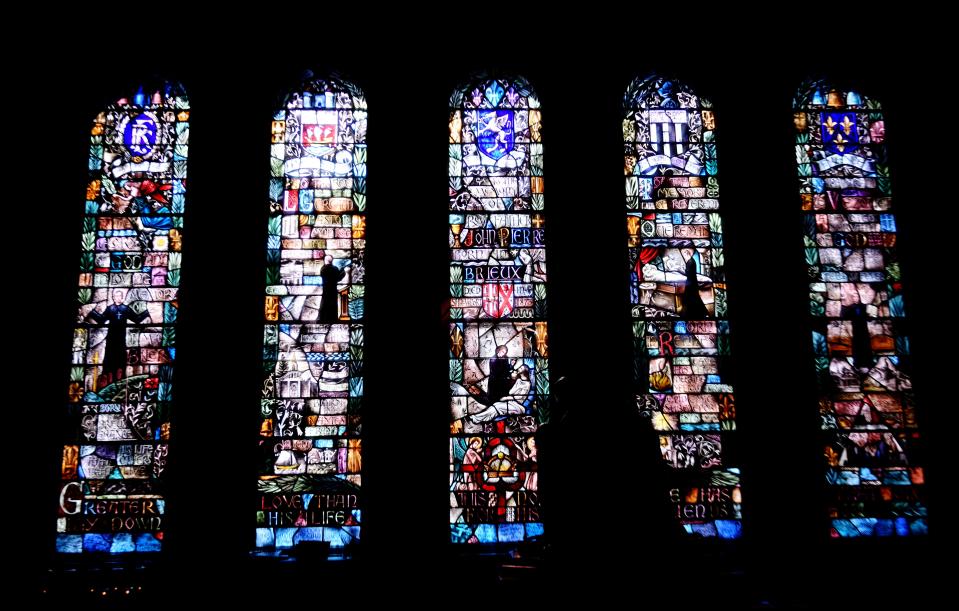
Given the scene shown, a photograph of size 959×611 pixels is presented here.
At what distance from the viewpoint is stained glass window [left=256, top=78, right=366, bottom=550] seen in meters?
6.49

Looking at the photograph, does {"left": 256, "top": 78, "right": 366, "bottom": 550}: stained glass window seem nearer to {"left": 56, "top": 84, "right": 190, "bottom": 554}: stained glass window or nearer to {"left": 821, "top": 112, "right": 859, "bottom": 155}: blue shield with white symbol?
{"left": 56, "top": 84, "right": 190, "bottom": 554}: stained glass window

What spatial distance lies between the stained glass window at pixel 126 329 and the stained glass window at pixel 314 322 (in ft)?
2.42

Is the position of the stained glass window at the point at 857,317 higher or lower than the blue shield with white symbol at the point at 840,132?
lower

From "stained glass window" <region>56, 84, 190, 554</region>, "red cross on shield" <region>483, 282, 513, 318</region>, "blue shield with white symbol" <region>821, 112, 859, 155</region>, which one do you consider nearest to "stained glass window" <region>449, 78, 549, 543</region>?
"red cross on shield" <region>483, 282, 513, 318</region>

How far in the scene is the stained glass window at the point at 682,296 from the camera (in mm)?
6605

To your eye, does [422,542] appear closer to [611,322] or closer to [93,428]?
[611,322]

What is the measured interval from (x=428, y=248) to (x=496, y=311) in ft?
2.29

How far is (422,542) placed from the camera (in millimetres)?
6312

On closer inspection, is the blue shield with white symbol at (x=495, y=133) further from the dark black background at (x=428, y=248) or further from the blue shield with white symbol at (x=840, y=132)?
the blue shield with white symbol at (x=840, y=132)

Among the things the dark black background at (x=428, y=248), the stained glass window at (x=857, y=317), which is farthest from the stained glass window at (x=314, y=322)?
the stained glass window at (x=857, y=317)

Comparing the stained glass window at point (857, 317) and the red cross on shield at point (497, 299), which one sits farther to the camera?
the red cross on shield at point (497, 299)

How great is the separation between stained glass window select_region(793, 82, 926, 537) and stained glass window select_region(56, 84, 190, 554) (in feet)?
15.9

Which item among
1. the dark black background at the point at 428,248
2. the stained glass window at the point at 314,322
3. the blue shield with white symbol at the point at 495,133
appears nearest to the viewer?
the dark black background at the point at 428,248

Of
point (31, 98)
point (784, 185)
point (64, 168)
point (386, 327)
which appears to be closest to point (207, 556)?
point (386, 327)
